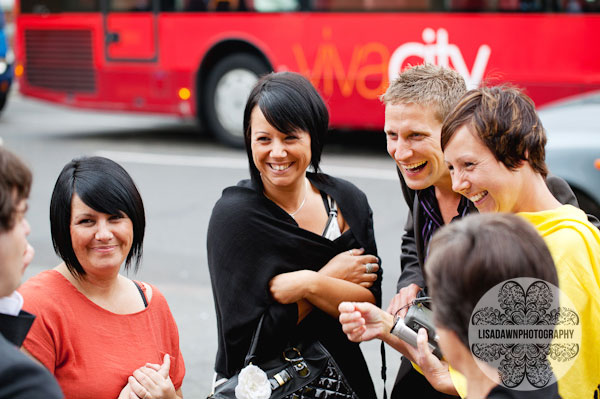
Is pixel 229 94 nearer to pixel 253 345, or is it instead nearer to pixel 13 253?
pixel 253 345

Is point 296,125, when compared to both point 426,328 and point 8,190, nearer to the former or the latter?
point 426,328

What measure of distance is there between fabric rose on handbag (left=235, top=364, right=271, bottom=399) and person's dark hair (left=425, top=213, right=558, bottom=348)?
945 mm

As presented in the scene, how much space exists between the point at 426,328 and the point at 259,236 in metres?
0.61

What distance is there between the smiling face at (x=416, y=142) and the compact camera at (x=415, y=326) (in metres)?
0.44

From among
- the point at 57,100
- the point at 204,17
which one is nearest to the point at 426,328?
the point at 204,17

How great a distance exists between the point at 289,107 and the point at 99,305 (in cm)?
86

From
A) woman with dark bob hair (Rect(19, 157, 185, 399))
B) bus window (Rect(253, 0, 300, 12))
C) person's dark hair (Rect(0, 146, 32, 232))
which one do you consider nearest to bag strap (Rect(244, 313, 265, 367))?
woman with dark bob hair (Rect(19, 157, 185, 399))

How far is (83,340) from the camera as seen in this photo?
2346mm

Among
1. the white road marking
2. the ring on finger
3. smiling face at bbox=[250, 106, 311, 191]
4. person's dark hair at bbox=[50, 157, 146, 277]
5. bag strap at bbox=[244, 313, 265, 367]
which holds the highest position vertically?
smiling face at bbox=[250, 106, 311, 191]

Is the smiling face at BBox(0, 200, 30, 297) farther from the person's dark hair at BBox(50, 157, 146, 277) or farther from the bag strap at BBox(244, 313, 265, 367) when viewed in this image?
the bag strap at BBox(244, 313, 265, 367)

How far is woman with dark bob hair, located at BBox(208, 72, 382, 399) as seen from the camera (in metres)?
2.62

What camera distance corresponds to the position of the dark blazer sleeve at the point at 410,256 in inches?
112

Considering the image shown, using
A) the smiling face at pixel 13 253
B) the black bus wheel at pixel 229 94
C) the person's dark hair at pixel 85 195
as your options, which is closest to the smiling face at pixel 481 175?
the person's dark hair at pixel 85 195

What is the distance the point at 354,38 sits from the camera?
9.99 meters
